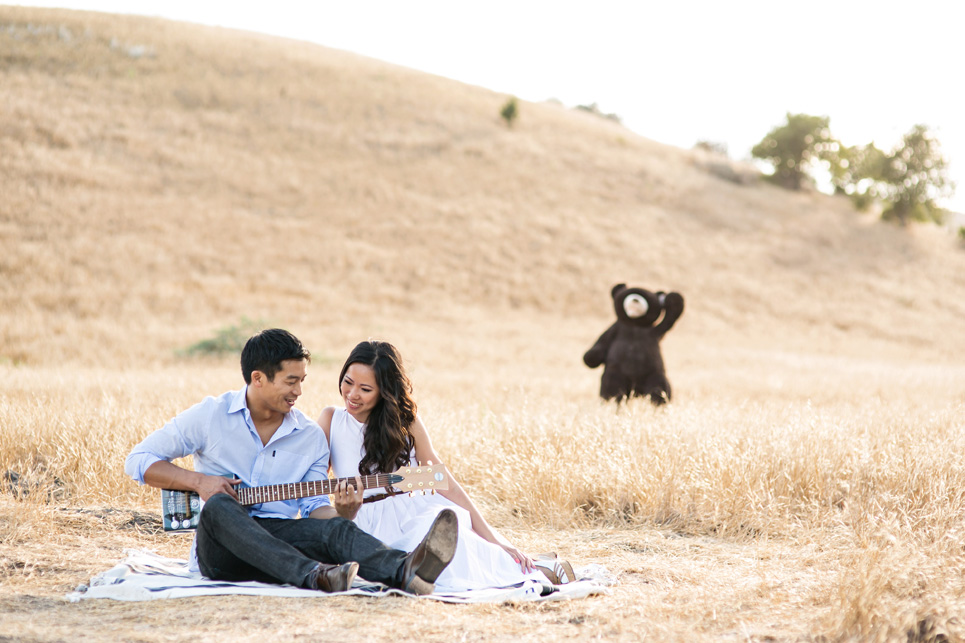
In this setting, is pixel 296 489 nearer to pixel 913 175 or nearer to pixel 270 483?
pixel 270 483

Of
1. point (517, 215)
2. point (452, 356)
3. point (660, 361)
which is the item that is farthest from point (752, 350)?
point (660, 361)

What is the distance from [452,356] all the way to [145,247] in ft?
40.4

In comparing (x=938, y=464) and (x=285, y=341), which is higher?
(x=285, y=341)

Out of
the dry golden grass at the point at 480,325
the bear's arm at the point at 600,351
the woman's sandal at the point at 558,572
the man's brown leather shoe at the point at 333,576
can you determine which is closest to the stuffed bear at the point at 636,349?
the bear's arm at the point at 600,351

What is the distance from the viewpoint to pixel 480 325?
25.0 meters

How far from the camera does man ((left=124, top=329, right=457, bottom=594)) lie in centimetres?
380

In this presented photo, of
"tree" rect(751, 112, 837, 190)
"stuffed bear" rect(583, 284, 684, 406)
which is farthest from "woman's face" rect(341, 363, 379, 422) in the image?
"tree" rect(751, 112, 837, 190)

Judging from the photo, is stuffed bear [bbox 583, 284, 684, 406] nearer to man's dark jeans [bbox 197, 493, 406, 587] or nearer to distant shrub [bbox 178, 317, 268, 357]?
man's dark jeans [bbox 197, 493, 406, 587]

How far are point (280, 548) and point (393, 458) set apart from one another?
2.47 feet

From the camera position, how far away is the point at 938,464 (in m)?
5.67

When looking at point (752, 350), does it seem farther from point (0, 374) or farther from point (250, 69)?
point (250, 69)

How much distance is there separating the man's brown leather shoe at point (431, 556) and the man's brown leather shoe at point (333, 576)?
0.83 ft

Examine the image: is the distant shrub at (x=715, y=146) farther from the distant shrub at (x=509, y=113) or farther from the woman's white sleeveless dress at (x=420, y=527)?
the woman's white sleeveless dress at (x=420, y=527)

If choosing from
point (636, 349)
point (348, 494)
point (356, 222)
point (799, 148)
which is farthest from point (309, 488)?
point (799, 148)
